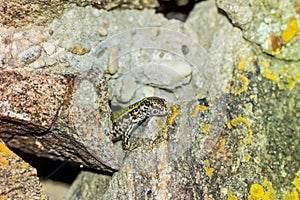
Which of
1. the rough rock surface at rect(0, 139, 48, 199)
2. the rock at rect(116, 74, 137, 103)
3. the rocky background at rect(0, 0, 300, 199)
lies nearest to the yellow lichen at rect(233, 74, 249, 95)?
the rocky background at rect(0, 0, 300, 199)

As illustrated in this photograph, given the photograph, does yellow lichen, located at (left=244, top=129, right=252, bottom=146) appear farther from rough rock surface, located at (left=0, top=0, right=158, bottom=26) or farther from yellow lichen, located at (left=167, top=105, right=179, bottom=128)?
rough rock surface, located at (left=0, top=0, right=158, bottom=26)

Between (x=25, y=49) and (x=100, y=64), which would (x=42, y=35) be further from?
(x=100, y=64)

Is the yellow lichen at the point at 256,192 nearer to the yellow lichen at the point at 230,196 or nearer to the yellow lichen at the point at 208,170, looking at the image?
the yellow lichen at the point at 230,196

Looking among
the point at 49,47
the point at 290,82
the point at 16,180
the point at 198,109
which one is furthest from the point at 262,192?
the point at 49,47

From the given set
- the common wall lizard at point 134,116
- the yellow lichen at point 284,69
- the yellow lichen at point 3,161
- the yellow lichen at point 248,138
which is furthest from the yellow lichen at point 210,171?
the yellow lichen at point 3,161

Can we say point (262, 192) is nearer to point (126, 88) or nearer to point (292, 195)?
point (292, 195)

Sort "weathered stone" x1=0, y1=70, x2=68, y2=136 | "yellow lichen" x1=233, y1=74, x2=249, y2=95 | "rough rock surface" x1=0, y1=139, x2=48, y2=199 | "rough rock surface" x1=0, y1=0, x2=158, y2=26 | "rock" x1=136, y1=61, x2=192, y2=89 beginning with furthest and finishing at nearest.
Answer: "rock" x1=136, y1=61, x2=192, y2=89 → "yellow lichen" x1=233, y1=74, x2=249, y2=95 → "rough rock surface" x1=0, y1=0, x2=158, y2=26 → "weathered stone" x1=0, y1=70, x2=68, y2=136 → "rough rock surface" x1=0, y1=139, x2=48, y2=199
